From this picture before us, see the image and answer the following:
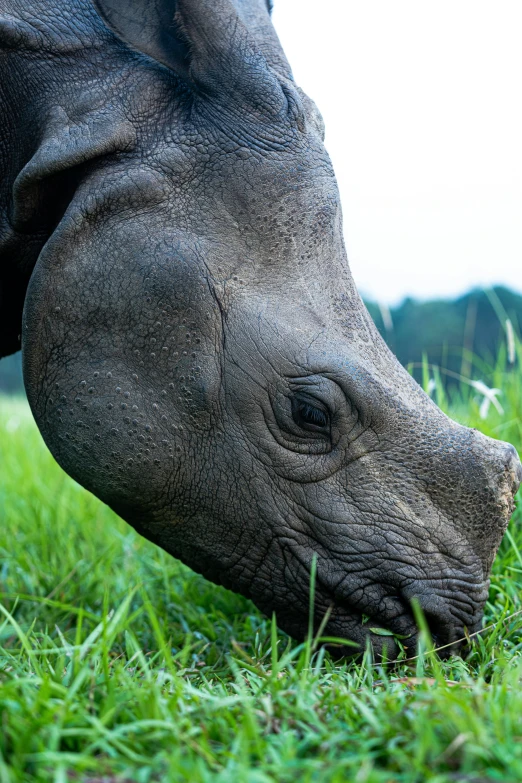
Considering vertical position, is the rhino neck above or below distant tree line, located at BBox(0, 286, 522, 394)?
above

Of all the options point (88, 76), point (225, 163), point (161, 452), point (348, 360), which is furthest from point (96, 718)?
point (88, 76)

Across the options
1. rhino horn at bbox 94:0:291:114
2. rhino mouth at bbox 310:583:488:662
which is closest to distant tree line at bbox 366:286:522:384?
rhino horn at bbox 94:0:291:114

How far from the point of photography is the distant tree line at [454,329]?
474 centimetres

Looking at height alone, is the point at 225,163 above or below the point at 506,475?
above

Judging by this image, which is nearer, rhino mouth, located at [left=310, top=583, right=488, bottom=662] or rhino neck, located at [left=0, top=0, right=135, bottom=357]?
rhino mouth, located at [left=310, top=583, right=488, bottom=662]

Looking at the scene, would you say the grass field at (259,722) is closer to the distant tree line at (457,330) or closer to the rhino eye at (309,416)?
the rhino eye at (309,416)

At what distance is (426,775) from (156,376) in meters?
1.73

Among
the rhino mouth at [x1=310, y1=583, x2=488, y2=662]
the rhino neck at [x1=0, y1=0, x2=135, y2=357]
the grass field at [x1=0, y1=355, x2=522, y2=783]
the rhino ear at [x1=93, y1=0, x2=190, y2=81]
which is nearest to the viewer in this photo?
the grass field at [x1=0, y1=355, x2=522, y2=783]

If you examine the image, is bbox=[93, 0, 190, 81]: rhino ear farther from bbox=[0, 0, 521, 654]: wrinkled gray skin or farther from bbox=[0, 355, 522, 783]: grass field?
bbox=[0, 355, 522, 783]: grass field

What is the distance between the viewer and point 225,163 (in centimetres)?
315

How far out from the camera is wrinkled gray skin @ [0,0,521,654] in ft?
9.82

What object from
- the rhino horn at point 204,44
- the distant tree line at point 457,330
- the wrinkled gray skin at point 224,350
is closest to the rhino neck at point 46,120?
the wrinkled gray skin at point 224,350

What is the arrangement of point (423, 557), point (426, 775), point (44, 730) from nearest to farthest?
point (426, 775) → point (44, 730) → point (423, 557)

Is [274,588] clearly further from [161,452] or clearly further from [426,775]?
[426,775]
